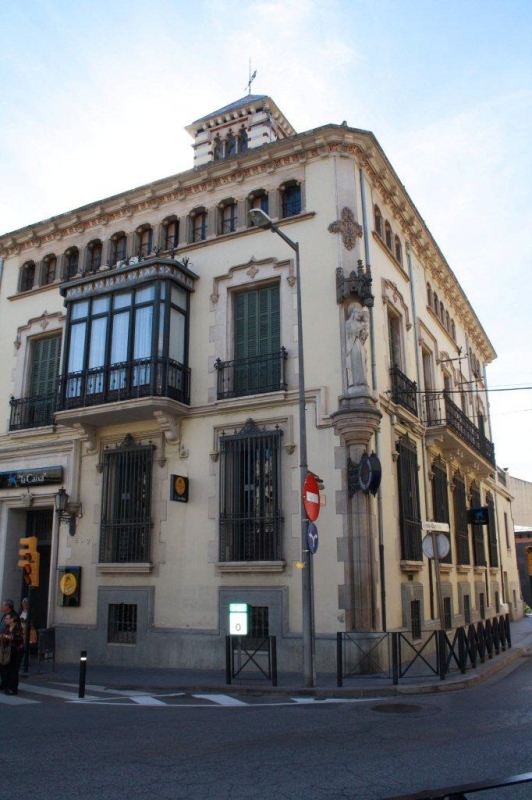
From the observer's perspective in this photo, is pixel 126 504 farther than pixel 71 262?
No

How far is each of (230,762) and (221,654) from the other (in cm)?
858

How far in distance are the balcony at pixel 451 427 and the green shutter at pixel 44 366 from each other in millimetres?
11505

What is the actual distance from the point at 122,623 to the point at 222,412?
19.3 feet

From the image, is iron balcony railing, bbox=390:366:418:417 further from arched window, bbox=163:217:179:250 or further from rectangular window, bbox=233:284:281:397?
arched window, bbox=163:217:179:250

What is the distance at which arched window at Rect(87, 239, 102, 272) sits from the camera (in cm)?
2082

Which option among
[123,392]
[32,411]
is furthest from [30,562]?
[32,411]

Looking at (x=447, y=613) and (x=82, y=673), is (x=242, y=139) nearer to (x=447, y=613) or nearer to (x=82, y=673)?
(x=447, y=613)

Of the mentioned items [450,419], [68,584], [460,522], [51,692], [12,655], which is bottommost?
[51,692]

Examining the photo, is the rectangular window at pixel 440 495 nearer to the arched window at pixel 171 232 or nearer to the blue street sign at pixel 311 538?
the blue street sign at pixel 311 538

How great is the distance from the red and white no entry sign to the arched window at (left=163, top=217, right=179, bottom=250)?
9707 mm

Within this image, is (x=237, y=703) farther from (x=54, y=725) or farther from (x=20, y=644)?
(x=20, y=644)

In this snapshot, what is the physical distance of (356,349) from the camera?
1566cm

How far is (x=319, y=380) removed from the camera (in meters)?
16.0

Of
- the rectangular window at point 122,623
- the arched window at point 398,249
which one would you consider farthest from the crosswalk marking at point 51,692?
the arched window at point 398,249
